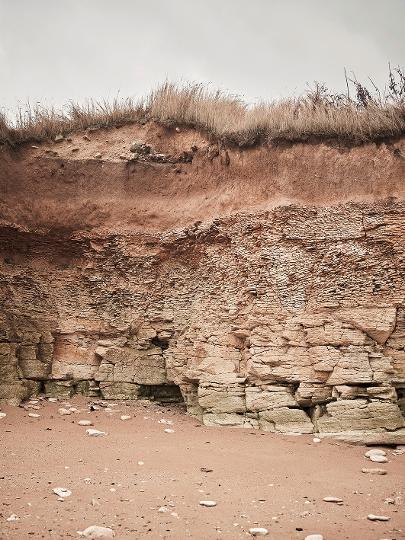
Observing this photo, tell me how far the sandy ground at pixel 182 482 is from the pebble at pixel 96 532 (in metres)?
0.08

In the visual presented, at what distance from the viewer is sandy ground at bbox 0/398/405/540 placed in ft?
12.9

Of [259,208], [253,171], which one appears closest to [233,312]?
[259,208]

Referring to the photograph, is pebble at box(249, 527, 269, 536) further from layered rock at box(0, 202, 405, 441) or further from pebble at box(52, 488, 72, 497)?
layered rock at box(0, 202, 405, 441)

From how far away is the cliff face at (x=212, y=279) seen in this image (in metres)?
6.73

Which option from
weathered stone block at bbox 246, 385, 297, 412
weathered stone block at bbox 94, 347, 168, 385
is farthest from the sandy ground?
weathered stone block at bbox 94, 347, 168, 385

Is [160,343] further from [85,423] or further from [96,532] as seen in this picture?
[96,532]

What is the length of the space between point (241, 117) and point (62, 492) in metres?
6.14

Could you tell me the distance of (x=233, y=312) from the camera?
7457mm

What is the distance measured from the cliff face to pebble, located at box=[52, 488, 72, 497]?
9.02 ft

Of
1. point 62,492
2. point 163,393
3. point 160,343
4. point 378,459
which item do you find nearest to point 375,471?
point 378,459

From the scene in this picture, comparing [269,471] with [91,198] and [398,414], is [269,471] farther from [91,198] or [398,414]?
[91,198]

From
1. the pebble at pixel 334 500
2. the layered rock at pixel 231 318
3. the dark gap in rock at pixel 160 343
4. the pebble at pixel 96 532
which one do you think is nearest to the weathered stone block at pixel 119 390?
the layered rock at pixel 231 318

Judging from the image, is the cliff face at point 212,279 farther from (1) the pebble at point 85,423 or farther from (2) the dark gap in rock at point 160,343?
(1) the pebble at point 85,423

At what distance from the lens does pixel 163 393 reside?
8102 mm
